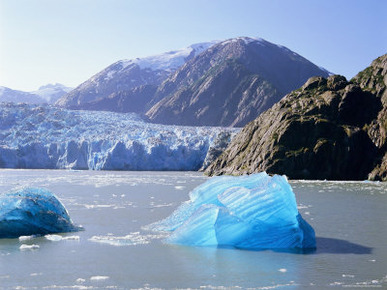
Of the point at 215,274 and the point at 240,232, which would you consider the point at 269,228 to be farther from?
the point at 215,274

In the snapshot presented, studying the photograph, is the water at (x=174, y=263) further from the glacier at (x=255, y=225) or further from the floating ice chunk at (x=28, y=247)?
the glacier at (x=255, y=225)

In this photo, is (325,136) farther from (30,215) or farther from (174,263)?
(174,263)

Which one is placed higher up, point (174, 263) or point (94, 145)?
point (94, 145)

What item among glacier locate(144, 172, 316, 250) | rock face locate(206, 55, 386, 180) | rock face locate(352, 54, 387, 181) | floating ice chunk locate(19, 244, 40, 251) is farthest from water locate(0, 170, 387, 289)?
rock face locate(206, 55, 386, 180)

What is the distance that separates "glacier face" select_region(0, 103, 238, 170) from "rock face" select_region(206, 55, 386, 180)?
15.3 meters

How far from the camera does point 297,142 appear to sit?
60781mm

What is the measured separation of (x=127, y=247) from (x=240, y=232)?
3034 millimetres

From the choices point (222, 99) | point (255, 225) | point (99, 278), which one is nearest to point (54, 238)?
point (99, 278)

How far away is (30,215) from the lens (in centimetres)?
1434

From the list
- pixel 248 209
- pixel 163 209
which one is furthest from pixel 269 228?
pixel 163 209

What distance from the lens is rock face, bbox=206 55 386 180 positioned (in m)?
58.2

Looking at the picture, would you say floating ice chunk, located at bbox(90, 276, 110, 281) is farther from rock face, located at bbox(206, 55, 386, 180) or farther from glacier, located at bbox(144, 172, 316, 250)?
rock face, located at bbox(206, 55, 386, 180)

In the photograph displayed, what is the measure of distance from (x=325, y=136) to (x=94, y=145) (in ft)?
140

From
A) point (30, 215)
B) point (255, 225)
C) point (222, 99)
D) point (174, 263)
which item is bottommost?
point (174, 263)
